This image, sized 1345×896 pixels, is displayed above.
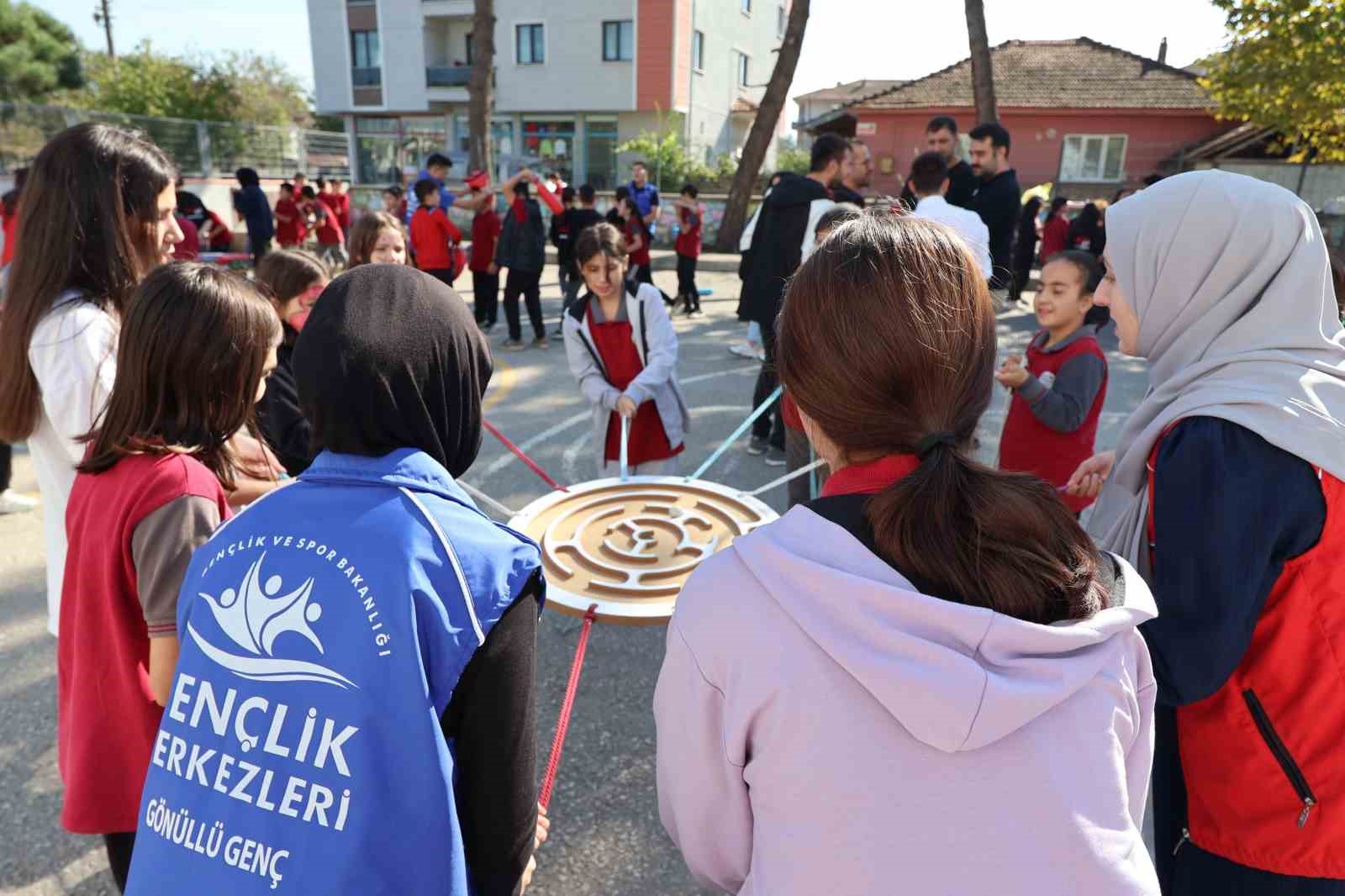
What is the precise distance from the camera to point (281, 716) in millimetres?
1081

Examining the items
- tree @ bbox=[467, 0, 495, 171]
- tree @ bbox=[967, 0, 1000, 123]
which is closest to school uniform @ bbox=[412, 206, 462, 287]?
tree @ bbox=[467, 0, 495, 171]

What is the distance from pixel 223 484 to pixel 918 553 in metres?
1.41

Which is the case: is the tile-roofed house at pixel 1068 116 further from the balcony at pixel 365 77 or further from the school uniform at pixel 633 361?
the school uniform at pixel 633 361

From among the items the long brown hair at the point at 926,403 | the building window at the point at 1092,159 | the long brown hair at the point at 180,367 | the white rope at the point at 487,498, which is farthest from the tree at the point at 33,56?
the long brown hair at the point at 926,403

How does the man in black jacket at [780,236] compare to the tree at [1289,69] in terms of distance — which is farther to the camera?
the tree at [1289,69]

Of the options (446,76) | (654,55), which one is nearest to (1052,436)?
(654,55)

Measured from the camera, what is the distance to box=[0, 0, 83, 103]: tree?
33094 mm

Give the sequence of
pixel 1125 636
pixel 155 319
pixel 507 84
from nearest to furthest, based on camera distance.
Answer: pixel 1125 636, pixel 155 319, pixel 507 84

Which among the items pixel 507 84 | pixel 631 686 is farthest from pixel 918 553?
pixel 507 84

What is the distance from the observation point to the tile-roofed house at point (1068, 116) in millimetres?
25422

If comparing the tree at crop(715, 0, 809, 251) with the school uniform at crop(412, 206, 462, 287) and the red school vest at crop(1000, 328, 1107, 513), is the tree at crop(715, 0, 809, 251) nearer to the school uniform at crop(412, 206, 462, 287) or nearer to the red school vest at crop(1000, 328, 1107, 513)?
the school uniform at crop(412, 206, 462, 287)

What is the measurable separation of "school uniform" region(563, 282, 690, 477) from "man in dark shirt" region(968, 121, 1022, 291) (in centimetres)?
367

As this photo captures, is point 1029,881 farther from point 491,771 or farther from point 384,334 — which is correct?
point 384,334

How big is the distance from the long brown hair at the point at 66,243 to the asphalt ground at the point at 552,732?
1223mm
